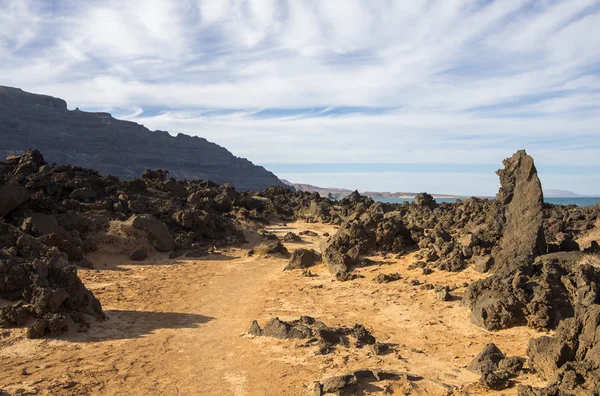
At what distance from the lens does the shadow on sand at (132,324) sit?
30.4 ft

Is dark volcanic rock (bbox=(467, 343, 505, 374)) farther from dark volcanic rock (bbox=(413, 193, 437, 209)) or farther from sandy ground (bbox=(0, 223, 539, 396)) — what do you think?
dark volcanic rock (bbox=(413, 193, 437, 209))

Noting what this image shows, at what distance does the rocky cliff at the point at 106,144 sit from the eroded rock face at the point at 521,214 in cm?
9729

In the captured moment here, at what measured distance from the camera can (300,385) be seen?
7.14 meters

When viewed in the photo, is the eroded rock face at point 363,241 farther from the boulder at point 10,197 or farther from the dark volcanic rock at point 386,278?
the boulder at point 10,197

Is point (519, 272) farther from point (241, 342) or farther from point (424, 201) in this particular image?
point (424, 201)

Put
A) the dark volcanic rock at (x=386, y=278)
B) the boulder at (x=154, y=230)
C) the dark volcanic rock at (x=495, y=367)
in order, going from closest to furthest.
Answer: the dark volcanic rock at (x=495, y=367), the dark volcanic rock at (x=386, y=278), the boulder at (x=154, y=230)

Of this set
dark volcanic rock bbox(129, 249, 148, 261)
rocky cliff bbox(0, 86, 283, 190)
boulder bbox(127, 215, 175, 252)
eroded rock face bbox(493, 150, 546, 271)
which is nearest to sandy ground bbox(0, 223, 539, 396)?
eroded rock face bbox(493, 150, 546, 271)

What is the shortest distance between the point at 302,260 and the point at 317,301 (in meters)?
4.17

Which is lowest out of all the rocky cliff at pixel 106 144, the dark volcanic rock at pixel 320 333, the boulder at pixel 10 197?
the dark volcanic rock at pixel 320 333

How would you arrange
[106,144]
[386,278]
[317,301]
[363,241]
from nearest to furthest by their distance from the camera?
1. [317,301]
2. [386,278]
3. [363,241]
4. [106,144]

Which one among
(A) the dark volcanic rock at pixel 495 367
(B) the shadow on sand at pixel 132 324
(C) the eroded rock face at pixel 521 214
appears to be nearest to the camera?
(A) the dark volcanic rock at pixel 495 367

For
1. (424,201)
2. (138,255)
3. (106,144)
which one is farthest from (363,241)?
(106,144)

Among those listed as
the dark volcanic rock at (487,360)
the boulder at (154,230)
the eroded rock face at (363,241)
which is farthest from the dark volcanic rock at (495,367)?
the boulder at (154,230)

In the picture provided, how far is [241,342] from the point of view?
30.2ft
